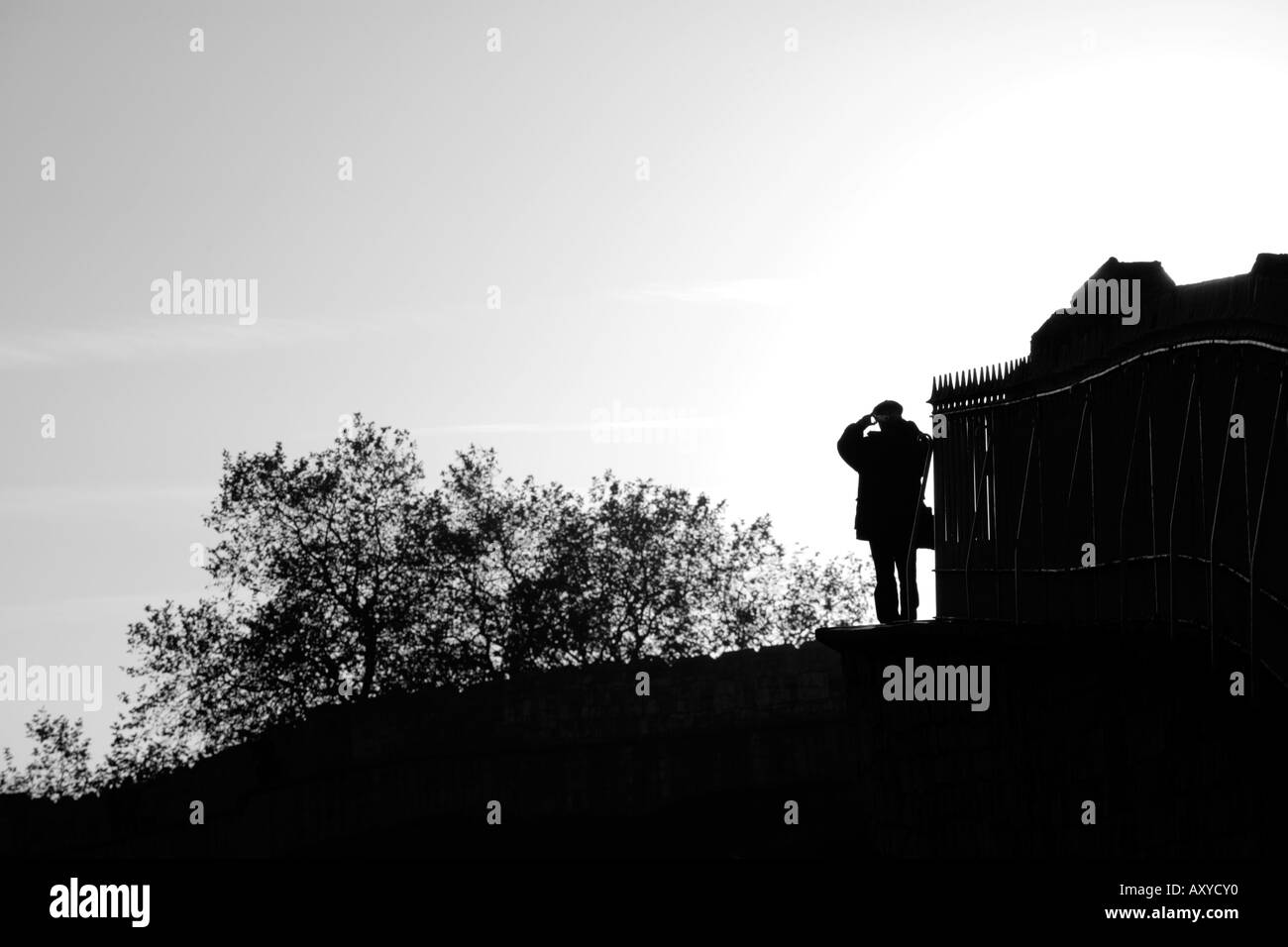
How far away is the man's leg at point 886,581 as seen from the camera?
1284cm

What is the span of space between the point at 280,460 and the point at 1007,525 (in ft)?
106

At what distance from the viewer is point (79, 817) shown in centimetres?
2984

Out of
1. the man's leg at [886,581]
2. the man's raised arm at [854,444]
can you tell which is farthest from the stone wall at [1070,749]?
the man's raised arm at [854,444]
